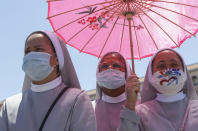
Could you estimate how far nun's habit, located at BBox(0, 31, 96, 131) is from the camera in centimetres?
339

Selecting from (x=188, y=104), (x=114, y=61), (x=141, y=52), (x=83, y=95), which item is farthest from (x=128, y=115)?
(x=141, y=52)

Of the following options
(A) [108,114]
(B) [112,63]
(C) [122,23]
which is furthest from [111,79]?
(C) [122,23]

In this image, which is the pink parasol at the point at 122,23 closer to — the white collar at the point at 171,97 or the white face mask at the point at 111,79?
the white face mask at the point at 111,79

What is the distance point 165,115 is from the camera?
3902mm

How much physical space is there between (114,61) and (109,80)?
0.41m

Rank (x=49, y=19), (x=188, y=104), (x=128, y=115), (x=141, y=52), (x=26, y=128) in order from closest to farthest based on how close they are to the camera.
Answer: (x=26, y=128), (x=128, y=115), (x=188, y=104), (x=49, y=19), (x=141, y=52)

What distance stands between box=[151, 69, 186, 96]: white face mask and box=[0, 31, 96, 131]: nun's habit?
1010 mm

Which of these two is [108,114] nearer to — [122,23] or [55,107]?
[55,107]

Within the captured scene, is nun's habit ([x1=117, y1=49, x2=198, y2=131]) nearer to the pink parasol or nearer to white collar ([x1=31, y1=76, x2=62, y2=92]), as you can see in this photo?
white collar ([x1=31, y1=76, x2=62, y2=92])

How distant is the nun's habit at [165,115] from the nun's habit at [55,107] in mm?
546

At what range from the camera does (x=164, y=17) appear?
16.7ft

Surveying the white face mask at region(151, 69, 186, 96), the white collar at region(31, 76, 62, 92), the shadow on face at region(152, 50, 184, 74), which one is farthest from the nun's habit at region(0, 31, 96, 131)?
the shadow on face at region(152, 50, 184, 74)

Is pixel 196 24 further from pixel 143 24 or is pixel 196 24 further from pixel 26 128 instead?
pixel 26 128

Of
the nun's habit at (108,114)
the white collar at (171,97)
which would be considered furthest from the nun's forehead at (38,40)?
the white collar at (171,97)
